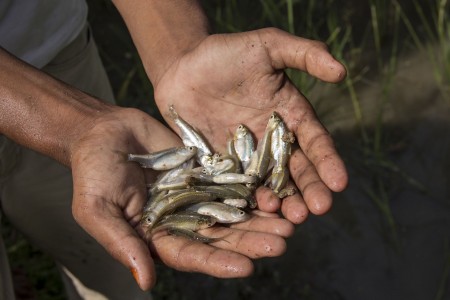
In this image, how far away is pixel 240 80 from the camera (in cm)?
326

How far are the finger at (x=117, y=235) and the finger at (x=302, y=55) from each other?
36.1 inches

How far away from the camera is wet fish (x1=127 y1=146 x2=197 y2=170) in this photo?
3.03 metres

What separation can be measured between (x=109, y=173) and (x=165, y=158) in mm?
364

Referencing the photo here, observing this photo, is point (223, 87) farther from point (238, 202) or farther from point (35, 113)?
point (35, 113)

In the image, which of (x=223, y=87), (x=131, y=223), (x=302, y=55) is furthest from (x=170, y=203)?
(x=302, y=55)

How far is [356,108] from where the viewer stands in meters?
5.04

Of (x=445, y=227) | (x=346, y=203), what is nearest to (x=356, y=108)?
(x=346, y=203)

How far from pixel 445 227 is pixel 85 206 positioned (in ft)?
8.24

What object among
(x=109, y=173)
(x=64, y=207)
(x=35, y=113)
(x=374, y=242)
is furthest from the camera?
(x=374, y=242)

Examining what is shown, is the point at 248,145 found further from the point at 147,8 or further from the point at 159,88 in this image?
the point at 147,8

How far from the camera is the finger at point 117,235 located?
2559 millimetres

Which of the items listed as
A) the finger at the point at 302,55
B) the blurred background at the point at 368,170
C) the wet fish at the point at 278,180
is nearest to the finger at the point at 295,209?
the wet fish at the point at 278,180

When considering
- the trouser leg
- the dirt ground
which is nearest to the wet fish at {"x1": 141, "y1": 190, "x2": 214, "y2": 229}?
the trouser leg

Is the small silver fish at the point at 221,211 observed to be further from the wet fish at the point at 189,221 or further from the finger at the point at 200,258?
the finger at the point at 200,258
